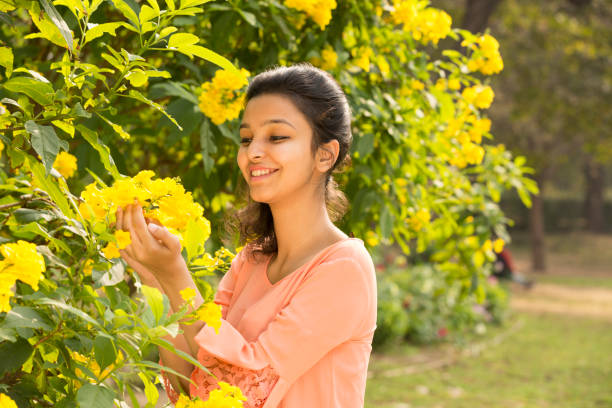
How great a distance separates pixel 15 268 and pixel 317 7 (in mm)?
1507

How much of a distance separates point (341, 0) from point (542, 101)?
12964 mm

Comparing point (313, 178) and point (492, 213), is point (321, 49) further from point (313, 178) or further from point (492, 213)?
point (492, 213)

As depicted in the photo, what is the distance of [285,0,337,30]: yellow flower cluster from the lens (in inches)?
88.4

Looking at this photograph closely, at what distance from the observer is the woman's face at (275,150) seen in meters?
1.62

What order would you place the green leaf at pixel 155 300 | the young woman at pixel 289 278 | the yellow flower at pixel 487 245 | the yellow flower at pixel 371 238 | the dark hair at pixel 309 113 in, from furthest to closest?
the yellow flower at pixel 487 245 < the yellow flower at pixel 371 238 < the dark hair at pixel 309 113 < the young woman at pixel 289 278 < the green leaf at pixel 155 300

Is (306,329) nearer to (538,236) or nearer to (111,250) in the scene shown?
(111,250)

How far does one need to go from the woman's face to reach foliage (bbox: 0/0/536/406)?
24 centimetres

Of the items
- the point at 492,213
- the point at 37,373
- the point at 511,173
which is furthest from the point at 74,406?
the point at 511,173

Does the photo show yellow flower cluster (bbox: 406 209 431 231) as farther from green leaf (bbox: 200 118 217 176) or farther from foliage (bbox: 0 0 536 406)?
green leaf (bbox: 200 118 217 176)

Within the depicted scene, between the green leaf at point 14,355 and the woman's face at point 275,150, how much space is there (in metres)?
0.61

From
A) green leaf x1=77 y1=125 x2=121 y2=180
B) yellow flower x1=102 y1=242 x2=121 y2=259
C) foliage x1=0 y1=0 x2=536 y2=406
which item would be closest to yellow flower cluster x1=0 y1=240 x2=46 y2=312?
foliage x1=0 y1=0 x2=536 y2=406

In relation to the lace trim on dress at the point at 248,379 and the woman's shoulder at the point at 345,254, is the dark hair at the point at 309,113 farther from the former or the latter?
the lace trim on dress at the point at 248,379

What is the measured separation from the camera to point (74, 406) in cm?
118

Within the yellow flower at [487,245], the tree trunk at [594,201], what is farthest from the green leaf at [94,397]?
the tree trunk at [594,201]
